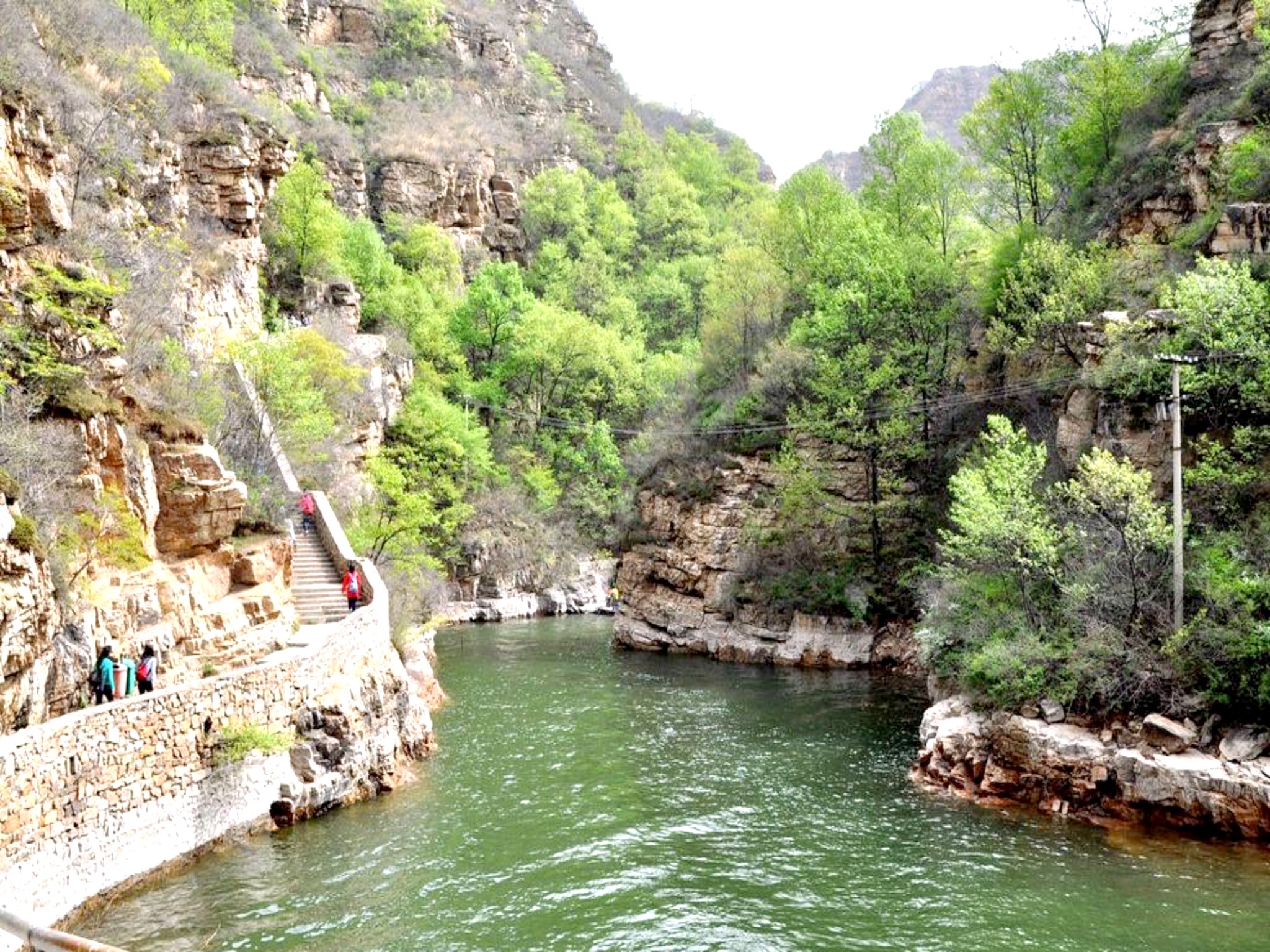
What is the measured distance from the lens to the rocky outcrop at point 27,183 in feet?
55.8

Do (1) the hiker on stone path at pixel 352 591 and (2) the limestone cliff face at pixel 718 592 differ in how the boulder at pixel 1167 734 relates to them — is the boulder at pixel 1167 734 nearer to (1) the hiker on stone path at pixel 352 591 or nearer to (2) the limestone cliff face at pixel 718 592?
(2) the limestone cliff face at pixel 718 592

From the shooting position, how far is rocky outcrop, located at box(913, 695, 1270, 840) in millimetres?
16391

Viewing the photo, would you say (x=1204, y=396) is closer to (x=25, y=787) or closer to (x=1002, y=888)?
(x=1002, y=888)

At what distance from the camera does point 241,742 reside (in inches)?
657

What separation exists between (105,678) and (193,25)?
152 ft

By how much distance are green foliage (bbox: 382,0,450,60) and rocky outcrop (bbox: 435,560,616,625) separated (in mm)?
48475

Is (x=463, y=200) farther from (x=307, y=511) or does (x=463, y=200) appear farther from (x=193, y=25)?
(x=307, y=511)

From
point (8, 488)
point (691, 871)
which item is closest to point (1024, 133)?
point (691, 871)

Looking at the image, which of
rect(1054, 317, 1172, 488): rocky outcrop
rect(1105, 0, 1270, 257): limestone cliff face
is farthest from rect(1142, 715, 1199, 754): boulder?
rect(1105, 0, 1270, 257): limestone cliff face

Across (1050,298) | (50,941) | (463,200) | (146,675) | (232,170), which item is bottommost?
(146,675)

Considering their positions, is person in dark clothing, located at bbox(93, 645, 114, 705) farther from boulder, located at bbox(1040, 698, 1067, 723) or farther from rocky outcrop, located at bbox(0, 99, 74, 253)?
boulder, located at bbox(1040, 698, 1067, 723)

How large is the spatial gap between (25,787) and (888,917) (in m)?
12.0

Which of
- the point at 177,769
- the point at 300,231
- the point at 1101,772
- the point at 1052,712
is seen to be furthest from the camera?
the point at 300,231

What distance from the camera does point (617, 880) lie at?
15828mm
